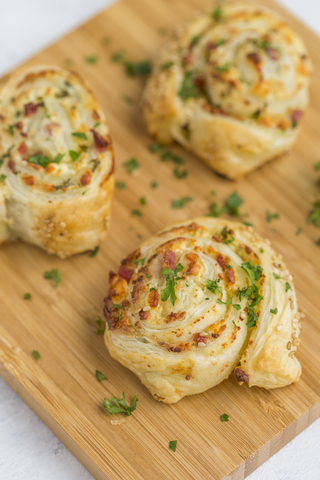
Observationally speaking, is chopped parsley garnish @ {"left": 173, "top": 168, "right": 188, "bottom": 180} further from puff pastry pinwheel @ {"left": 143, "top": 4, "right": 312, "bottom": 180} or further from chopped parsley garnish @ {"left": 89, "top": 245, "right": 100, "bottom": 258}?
chopped parsley garnish @ {"left": 89, "top": 245, "right": 100, "bottom": 258}

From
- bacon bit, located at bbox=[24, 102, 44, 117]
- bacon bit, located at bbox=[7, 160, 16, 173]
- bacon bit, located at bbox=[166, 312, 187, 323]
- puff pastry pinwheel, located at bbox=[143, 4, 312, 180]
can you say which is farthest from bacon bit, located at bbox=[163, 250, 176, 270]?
bacon bit, located at bbox=[24, 102, 44, 117]

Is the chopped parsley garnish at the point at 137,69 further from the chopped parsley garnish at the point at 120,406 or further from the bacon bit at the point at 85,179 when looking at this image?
the chopped parsley garnish at the point at 120,406

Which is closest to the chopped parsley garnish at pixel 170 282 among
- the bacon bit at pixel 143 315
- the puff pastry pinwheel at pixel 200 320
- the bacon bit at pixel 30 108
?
the puff pastry pinwheel at pixel 200 320

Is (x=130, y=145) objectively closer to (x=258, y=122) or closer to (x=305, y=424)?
(x=258, y=122)

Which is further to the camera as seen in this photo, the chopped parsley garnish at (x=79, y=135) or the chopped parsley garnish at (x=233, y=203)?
the chopped parsley garnish at (x=233, y=203)

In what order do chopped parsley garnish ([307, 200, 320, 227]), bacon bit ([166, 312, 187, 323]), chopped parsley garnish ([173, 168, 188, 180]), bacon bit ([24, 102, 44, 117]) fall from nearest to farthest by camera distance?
bacon bit ([166, 312, 187, 323]) < bacon bit ([24, 102, 44, 117]) < chopped parsley garnish ([307, 200, 320, 227]) < chopped parsley garnish ([173, 168, 188, 180])
